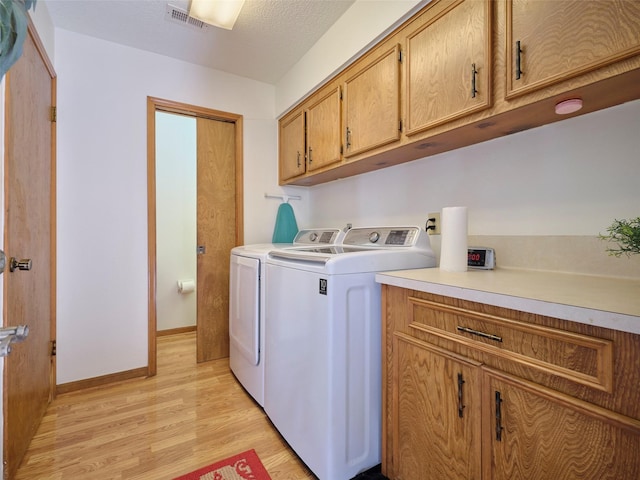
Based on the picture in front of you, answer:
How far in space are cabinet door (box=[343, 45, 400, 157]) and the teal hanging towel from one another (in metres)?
1.02

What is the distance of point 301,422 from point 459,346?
0.83m

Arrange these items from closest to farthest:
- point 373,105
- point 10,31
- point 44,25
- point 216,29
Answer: point 10,31 → point 373,105 → point 44,25 → point 216,29

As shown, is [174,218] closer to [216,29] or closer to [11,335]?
[216,29]

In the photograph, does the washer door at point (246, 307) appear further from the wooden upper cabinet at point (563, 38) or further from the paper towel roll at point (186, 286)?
the wooden upper cabinet at point (563, 38)

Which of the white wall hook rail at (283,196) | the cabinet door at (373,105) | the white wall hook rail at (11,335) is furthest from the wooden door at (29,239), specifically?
the cabinet door at (373,105)

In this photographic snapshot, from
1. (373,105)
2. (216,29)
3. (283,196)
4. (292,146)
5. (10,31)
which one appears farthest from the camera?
(283,196)

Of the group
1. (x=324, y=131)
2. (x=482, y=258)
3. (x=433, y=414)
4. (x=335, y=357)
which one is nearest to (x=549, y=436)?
(x=433, y=414)

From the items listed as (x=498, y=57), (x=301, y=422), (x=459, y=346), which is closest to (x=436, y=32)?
(x=498, y=57)

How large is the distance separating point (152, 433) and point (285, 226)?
173cm

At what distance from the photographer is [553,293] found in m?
0.80

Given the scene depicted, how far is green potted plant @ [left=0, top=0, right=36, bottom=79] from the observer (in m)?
0.68

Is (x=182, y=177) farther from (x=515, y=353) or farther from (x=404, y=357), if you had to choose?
(x=515, y=353)

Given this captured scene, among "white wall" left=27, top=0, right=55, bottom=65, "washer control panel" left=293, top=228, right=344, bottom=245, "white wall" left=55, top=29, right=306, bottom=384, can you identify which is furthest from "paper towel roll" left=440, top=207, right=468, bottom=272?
"white wall" left=27, top=0, right=55, bottom=65

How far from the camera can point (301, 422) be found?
1332 millimetres
